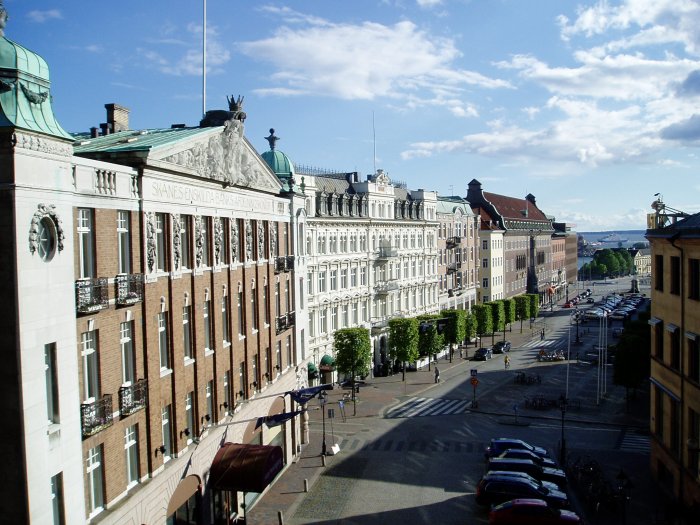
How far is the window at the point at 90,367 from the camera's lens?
17.5 m

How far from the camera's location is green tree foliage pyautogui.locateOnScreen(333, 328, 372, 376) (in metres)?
54.5

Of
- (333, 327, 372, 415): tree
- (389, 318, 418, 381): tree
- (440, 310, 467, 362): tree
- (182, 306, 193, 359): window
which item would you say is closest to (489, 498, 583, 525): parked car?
(182, 306, 193, 359): window

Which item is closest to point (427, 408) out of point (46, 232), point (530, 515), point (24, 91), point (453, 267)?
point (530, 515)

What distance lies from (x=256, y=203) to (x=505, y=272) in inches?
3268

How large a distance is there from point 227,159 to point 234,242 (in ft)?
12.7

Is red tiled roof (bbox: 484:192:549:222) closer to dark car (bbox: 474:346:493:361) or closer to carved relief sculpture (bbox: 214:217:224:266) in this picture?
dark car (bbox: 474:346:493:361)

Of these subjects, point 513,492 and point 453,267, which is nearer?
point 513,492

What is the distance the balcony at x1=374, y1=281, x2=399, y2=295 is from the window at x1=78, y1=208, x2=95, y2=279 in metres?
50.6

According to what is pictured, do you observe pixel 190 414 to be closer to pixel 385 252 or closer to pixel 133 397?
pixel 133 397

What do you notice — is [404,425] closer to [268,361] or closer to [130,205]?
[268,361]

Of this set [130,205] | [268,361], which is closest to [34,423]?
[130,205]

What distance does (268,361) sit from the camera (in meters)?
35.1

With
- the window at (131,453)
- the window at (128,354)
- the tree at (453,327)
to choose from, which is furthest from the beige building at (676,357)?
the tree at (453,327)

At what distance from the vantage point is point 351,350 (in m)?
54.5
